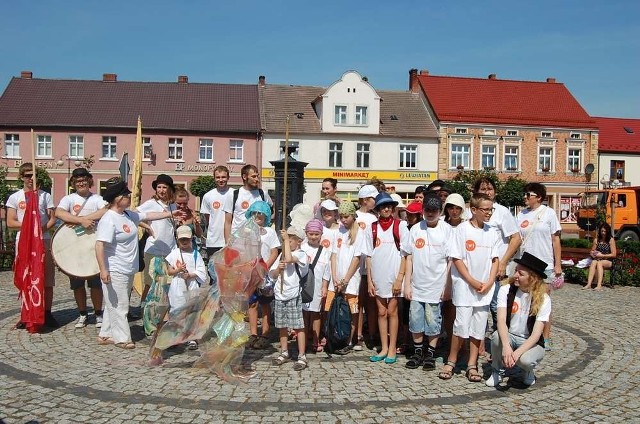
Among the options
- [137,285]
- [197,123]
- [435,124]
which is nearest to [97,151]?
[197,123]

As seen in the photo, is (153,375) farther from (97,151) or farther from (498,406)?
(97,151)

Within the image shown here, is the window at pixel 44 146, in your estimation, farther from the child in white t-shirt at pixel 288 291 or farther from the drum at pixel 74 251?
the child in white t-shirt at pixel 288 291

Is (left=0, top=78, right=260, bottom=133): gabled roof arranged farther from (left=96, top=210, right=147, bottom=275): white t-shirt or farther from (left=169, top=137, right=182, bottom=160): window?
(left=96, top=210, right=147, bottom=275): white t-shirt

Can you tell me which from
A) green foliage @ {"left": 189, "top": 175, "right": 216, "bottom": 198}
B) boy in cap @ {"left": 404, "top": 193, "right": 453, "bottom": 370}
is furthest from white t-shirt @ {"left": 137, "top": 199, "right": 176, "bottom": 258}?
green foliage @ {"left": 189, "top": 175, "right": 216, "bottom": 198}

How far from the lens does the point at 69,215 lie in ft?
24.4

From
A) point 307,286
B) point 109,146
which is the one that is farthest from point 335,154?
point 307,286

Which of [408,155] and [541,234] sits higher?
[408,155]

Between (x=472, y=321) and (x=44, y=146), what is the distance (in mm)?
37083

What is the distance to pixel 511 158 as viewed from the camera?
40969mm

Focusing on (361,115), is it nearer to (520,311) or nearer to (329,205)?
(329,205)

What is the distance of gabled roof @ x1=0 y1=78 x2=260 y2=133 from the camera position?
125ft

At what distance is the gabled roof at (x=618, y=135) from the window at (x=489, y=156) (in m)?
8.93

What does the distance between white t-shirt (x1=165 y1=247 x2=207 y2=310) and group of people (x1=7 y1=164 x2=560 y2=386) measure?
1cm

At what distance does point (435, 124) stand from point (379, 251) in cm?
3497
